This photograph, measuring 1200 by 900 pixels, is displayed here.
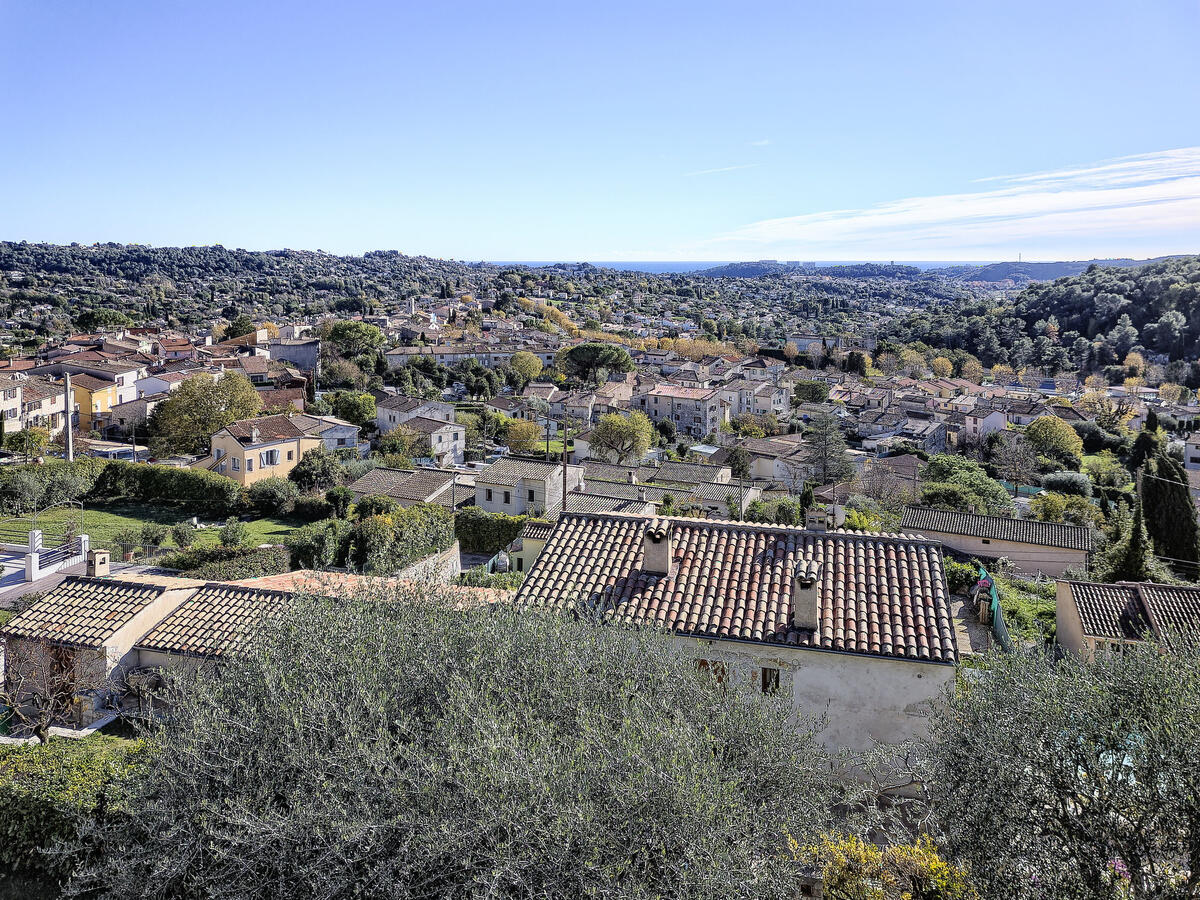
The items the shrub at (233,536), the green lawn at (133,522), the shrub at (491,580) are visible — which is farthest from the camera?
the green lawn at (133,522)

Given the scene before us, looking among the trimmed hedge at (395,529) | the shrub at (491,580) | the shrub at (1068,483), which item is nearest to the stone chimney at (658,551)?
the shrub at (491,580)

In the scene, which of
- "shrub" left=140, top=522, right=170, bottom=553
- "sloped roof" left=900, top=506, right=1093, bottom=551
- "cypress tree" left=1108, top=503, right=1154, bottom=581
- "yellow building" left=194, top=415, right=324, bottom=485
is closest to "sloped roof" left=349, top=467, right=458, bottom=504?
"yellow building" left=194, top=415, right=324, bottom=485

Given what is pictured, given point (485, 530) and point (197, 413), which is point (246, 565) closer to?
point (485, 530)

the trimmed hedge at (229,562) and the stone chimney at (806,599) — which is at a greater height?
the stone chimney at (806,599)

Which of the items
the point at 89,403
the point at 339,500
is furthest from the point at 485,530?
the point at 89,403

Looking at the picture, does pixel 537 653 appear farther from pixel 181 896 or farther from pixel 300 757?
pixel 181 896

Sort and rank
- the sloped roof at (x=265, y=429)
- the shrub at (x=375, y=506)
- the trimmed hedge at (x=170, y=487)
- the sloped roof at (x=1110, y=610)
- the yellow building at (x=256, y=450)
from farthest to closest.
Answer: the sloped roof at (x=265, y=429)
the yellow building at (x=256, y=450)
the trimmed hedge at (x=170, y=487)
the shrub at (x=375, y=506)
the sloped roof at (x=1110, y=610)

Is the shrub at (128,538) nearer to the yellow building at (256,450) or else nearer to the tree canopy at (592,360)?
the yellow building at (256,450)
